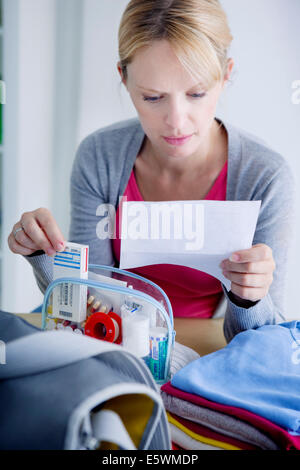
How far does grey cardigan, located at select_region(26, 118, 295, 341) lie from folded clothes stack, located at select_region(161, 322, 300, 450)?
0.10m

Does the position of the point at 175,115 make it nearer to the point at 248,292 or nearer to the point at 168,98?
the point at 168,98

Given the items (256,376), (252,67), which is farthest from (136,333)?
(252,67)

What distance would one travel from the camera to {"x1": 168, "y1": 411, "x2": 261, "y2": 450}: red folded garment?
0.40 meters

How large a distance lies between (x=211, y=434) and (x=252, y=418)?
44mm

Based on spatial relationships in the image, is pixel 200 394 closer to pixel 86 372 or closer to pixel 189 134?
pixel 86 372

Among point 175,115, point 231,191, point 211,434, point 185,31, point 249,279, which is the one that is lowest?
point 211,434

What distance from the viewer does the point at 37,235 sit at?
54 cm

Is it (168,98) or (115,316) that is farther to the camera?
(168,98)

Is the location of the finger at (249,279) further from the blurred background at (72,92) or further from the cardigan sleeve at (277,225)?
the blurred background at (72,92)

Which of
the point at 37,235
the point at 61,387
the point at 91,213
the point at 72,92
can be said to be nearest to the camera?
the point at 61,387

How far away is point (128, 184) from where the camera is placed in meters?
0.78

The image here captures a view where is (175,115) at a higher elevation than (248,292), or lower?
higher

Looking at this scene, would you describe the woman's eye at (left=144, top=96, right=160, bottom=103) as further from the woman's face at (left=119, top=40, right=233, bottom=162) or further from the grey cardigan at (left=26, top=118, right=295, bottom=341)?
the grey cardigan at (left=26, top=118, right=295, bottom=341)

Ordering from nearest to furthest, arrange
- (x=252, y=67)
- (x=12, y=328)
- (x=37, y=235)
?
(x=12, y=328) < (x=37, y=235) < (x=252, y=67)
